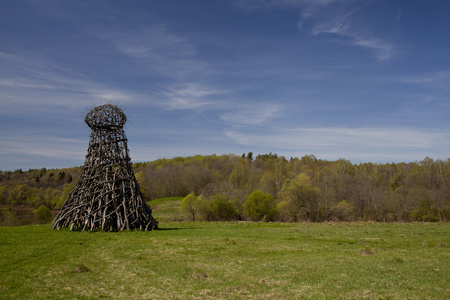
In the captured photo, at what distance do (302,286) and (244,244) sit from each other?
10658mm

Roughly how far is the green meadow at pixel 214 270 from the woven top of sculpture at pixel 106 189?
18.6ft

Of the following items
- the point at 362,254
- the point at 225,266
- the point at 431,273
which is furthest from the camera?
the point at 362,254

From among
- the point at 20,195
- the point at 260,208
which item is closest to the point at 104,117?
the point at 260,208

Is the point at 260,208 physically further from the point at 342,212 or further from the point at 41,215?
the point at 41,215

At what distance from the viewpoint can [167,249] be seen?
1847 cm

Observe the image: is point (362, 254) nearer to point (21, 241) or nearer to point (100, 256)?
point (100, 256)

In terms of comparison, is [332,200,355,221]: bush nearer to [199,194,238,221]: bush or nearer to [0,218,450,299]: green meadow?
[199,194,238,221]: bush

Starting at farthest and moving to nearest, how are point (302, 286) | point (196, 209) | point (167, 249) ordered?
point (196, 209) → point (167, 249) → point (302, 286)

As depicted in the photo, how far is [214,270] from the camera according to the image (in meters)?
13.3

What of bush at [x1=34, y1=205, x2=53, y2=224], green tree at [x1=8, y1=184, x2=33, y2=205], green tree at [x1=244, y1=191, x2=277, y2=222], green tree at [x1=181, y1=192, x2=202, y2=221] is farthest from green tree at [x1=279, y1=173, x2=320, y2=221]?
green tree at [x1=8, y1=184, x2=33, y2=205]

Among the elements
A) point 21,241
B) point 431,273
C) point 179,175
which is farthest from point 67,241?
point 179,175

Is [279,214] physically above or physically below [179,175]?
below

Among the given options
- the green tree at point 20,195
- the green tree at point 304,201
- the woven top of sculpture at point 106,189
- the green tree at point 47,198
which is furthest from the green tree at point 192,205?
the green tree at point 20,195

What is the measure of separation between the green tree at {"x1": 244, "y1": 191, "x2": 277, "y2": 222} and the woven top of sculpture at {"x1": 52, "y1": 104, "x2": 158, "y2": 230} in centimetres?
2449
